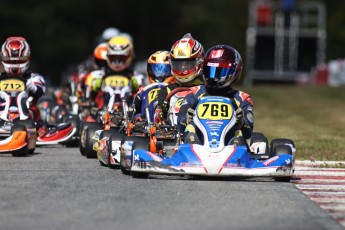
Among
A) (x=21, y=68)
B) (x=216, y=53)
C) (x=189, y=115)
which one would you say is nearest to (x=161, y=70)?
(x=21, y=68)

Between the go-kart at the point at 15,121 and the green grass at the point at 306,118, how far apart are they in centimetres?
350

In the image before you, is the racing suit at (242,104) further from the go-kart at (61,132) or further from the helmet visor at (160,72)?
the go-kart at (61,132)

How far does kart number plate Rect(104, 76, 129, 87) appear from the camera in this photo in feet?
66.3

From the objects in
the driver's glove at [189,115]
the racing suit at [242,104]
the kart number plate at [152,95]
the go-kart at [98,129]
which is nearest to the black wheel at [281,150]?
the racing suit at [242,104]

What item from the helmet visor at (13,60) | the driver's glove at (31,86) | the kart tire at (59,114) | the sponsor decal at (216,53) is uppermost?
the sponsor decal at (216,53)

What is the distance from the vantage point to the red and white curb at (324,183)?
35.8 feet

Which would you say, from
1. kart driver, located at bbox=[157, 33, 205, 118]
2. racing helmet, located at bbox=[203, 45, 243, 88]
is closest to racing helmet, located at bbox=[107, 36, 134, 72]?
kart driver, located at bbox=[157, 33, 205, 118]

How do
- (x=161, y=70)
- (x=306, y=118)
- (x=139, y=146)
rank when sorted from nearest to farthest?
(x=139, y=146), (x=161, y=70), (x=306, y=118)

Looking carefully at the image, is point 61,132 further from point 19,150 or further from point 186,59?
point 186,59

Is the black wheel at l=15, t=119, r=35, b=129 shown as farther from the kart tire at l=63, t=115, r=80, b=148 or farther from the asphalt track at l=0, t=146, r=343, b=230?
the asphalt track at l=0, t=146, r=343, b=230

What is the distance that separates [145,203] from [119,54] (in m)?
10.0

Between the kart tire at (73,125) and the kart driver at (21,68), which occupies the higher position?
the kart driver at (21,68)

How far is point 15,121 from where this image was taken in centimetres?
1772

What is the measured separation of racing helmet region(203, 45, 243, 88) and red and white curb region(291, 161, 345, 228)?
1.27 m
